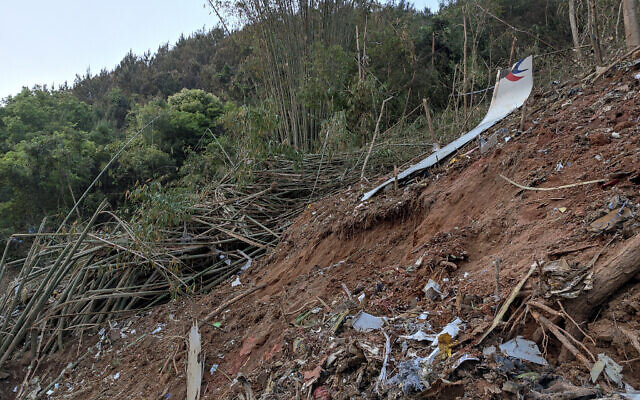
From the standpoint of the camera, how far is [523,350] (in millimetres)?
1305

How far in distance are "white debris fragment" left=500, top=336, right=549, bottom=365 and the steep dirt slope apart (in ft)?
0.09

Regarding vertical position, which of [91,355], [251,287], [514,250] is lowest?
[91,355]

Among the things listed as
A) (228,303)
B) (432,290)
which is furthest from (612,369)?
(228,303)

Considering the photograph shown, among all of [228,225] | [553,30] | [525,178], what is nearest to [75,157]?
[228,225]

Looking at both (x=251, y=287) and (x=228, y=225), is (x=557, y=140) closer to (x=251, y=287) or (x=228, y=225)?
(x=251, y=287)

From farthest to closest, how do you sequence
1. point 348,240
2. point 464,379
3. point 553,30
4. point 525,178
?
point 553,30 < point 348,240 < point 525,178 < point 464,379

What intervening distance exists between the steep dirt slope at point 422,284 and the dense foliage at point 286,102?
1.24 meters

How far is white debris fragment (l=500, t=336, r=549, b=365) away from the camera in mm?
1272

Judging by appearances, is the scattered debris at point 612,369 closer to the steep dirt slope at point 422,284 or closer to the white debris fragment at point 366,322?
the steep dirt slope at point 422,284

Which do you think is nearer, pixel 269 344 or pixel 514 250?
pixel 514 250

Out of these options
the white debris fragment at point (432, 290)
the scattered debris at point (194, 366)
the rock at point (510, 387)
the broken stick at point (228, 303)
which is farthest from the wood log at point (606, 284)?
the broken stick at point (228, 303)

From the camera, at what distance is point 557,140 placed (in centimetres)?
238

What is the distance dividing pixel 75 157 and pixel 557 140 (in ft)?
24.5

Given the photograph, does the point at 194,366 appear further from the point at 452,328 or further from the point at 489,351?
the point at 489,351
